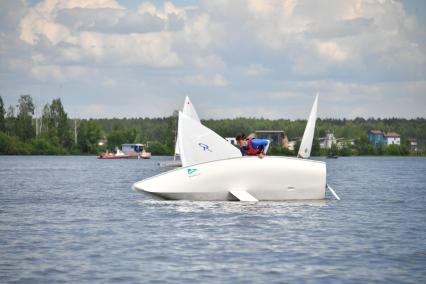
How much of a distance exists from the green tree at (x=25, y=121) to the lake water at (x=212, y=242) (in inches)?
6388

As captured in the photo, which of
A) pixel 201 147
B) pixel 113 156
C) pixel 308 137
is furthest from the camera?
pixel 113 156

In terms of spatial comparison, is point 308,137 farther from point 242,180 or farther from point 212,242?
point 212,242

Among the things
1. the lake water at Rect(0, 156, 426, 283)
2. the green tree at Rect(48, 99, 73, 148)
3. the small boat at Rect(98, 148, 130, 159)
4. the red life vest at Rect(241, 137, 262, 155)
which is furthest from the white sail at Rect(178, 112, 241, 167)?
the green tree at Rect(48, 99, 73, 148)

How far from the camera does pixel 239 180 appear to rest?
30688 millimetres

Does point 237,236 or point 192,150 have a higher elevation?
point 192,150

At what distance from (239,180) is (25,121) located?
169924 mm

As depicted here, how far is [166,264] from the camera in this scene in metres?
18.6

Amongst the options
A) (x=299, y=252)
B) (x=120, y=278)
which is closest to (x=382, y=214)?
(x=299, y=252)

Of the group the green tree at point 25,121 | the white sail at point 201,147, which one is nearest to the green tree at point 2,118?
the green tree at point 25,121

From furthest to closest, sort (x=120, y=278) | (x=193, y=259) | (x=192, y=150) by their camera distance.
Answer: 1. (x=192, y=150)
2. (x=193, y=259)
3. (x=120, y=278)

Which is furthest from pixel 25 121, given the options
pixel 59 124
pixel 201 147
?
pixel 201 147

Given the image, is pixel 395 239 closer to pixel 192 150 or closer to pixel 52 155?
pixel 192 150

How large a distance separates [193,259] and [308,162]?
12.6 meters

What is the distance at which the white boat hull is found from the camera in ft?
99.5
